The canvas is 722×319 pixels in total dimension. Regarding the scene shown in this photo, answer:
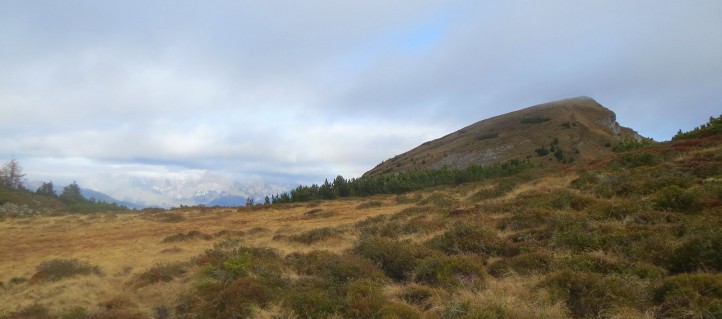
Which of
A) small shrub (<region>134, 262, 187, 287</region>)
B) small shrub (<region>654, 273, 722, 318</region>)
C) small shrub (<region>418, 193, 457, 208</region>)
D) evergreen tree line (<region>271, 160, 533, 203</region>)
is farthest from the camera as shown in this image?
evergreen tree line (<region>271, 160, 533, 203</region>)

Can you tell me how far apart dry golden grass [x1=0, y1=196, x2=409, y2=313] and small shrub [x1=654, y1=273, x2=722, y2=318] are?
8.99m

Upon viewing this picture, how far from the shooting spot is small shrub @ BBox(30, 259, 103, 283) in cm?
1283

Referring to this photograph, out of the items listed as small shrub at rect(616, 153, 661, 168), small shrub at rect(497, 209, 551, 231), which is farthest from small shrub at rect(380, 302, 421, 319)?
small shrub at rect(616, 153, 661, 168)

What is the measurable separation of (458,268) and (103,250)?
17178mm

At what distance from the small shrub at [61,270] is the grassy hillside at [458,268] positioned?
60 mm

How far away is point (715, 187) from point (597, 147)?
51741 millimetres

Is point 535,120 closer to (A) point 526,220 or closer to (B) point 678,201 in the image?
(B) point 678,201

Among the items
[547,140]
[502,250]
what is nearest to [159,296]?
[502,250]

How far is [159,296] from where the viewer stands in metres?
10.2

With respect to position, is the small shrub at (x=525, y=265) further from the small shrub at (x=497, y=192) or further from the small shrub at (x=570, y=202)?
the small shrub at (x=497, y=192)

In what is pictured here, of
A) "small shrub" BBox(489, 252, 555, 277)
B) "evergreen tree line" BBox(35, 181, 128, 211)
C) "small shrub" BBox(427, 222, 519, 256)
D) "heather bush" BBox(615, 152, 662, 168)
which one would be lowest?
"small shrub" BBox(489, 252, 555, 277)

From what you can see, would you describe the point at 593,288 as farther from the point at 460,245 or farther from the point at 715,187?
the point at 715,187

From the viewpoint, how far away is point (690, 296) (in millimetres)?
5797

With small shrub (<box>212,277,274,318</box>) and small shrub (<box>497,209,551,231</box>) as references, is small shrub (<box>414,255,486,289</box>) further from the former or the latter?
small shrub (<box>497,209,551,231</box>)
